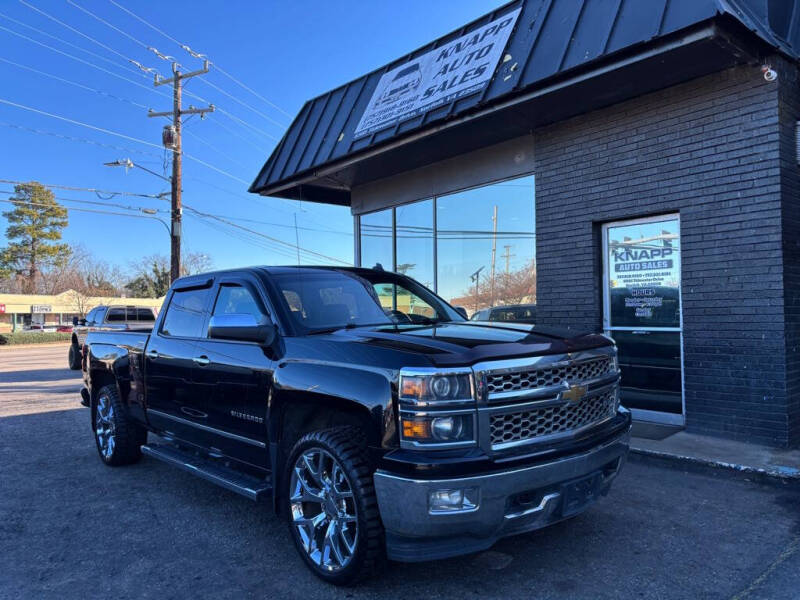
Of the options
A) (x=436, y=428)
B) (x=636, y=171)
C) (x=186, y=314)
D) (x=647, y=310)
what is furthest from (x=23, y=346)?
(x=436, y=428)

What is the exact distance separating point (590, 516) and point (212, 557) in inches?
102

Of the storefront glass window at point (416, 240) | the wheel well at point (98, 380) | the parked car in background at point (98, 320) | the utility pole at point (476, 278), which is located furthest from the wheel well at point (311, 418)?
the parked car in background at point (98, 320)

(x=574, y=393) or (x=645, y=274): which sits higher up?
(x=645, y=274)

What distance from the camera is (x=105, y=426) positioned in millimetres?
6078

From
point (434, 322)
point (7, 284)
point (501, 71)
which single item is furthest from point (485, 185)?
point (7, 284)

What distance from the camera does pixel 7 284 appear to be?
6562 centimetres

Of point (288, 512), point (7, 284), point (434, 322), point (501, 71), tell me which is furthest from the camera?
point (7, 284)

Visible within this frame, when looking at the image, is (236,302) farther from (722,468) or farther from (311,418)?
(722,468)

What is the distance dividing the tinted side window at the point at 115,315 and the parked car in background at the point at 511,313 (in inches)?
553

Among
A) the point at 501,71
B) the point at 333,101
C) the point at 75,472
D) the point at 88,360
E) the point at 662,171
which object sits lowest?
the point at 75,472

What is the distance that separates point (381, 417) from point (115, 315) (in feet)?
61.2

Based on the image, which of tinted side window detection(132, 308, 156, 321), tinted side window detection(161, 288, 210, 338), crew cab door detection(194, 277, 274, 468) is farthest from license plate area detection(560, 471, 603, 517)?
tinted side window detection(132, 308, 156, 321)

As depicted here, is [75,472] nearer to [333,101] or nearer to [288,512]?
[288,512]

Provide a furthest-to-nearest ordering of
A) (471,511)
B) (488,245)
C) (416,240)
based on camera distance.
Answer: (416,240)
(488,245)
(471,511)
